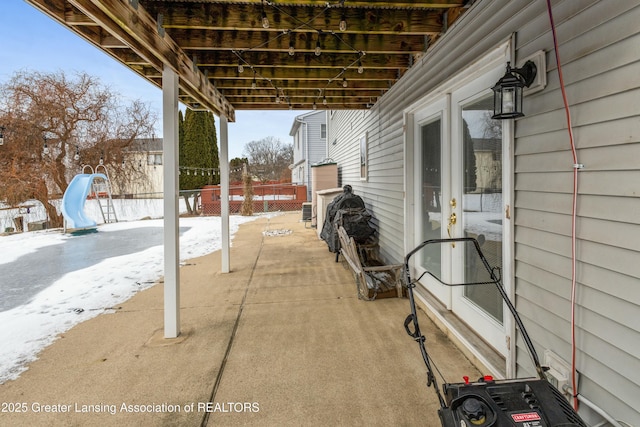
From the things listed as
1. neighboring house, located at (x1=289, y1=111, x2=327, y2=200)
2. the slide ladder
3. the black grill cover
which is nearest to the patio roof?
the black grill cover

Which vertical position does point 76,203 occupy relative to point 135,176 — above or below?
below

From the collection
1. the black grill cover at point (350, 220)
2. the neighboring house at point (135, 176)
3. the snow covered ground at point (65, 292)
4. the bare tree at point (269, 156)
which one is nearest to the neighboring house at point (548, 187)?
the black grill cover at point (350, 220)

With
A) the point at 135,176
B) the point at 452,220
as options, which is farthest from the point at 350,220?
the point at 135,176

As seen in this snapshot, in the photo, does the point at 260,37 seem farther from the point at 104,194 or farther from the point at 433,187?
the point at 104,194

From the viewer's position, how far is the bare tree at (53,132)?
444 inches

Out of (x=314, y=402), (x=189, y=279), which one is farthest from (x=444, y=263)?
(x=189, y=279)

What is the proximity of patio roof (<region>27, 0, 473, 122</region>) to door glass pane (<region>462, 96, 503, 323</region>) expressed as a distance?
954 mm

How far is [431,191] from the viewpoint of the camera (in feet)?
12.3

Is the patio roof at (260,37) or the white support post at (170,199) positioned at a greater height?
the patio roof at (260,37)

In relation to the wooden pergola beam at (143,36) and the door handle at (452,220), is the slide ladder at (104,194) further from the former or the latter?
the door handle at (452,220)

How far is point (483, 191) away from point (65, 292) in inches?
204

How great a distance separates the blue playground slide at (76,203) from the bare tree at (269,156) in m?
22.8

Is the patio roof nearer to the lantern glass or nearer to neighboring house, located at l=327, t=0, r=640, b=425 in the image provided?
neighboring house, located at l=327, t=0, r=640, b=425

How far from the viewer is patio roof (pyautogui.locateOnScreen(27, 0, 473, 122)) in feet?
8.59
